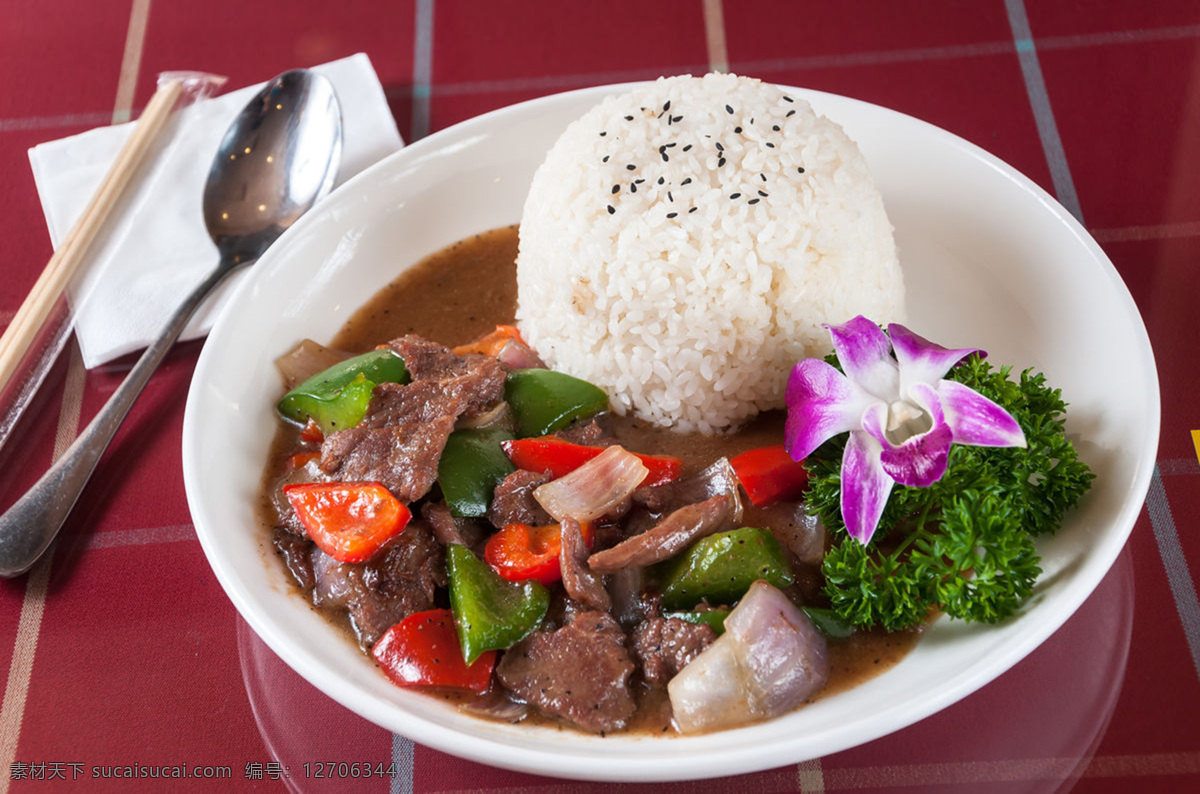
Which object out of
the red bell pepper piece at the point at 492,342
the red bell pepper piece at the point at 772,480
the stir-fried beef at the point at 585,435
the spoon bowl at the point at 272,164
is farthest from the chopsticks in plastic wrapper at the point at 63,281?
the red bell pepper piece at the point at 772,480

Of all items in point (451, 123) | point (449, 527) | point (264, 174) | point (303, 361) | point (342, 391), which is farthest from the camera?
point (451, 123)

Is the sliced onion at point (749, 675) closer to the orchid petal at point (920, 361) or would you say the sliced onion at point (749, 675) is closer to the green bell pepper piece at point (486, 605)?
the green bell pepper piece at point (486, 605)

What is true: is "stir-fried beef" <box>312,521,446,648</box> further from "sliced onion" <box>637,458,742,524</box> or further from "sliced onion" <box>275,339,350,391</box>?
"sliced onion" <box>275,339,350,391</box>

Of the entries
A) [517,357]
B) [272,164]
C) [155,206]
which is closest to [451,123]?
[272,164]

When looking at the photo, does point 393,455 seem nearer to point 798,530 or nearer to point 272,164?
point 798,530

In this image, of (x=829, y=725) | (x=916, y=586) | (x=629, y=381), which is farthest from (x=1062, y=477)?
(x=629, y=381)

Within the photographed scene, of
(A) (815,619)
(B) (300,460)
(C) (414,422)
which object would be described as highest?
(C) (414,422)

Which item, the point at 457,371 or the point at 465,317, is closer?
the point at 457,371

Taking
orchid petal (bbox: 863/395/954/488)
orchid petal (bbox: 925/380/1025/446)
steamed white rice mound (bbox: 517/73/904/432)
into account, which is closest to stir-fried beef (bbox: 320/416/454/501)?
steamed white rice mound (bbox: 517/73/904/432)
